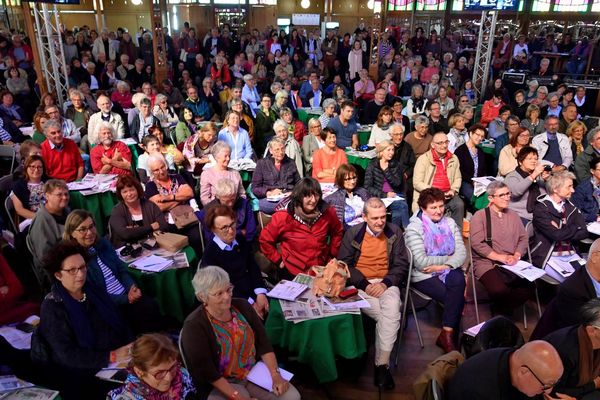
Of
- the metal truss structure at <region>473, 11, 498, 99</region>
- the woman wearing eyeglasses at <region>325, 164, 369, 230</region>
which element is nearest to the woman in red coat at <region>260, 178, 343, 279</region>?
the woman wearing eyeglasses at <region>325, 164, 369, 230</region>

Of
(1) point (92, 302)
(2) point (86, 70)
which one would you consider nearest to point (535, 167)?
(1) point (92, 302)

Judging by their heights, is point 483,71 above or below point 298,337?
above

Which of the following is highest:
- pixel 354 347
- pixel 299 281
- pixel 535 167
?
pixel 535 167

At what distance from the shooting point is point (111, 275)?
379 cm

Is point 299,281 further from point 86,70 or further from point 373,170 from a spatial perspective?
point 86,70

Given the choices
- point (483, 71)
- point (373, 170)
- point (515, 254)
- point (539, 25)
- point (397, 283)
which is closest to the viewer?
point (397, 283)

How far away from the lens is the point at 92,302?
3.19 metres

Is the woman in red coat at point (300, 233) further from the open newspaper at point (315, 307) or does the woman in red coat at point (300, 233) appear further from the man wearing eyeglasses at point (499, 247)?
the man wearing eyeglasses at point (499, 247)

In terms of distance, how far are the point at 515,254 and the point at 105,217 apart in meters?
4.65

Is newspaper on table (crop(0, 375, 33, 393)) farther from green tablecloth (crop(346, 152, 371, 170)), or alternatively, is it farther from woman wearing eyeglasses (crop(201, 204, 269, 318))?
green tablecloth (crop(346, 152, 371, 170))

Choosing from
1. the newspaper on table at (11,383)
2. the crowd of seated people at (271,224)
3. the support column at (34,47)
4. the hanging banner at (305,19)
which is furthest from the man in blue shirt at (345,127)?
the hanging banner at (305,19)

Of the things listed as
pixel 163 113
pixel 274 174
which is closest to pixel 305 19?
pixel 163 113

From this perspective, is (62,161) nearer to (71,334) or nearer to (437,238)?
(71,334)

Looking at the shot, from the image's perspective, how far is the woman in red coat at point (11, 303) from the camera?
3.54m
